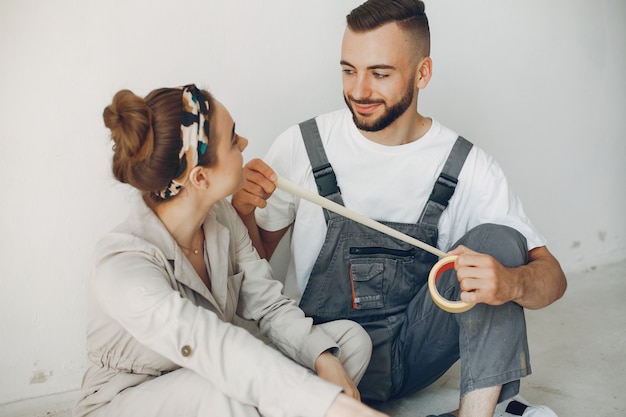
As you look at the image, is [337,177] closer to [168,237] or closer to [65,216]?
[168,237]

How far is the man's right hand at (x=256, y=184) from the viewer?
1.79 metres

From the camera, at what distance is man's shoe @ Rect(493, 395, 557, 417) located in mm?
1803

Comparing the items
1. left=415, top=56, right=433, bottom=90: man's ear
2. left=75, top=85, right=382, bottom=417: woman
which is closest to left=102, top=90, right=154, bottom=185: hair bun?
left=75, top=85, right=382, bottom=417: woman

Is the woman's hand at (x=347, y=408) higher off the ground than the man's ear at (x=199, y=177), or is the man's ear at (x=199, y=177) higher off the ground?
the man's ear at (x=199, y=177)

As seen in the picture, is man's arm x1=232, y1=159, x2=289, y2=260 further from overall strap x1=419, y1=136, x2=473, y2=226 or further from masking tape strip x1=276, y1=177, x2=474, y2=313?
overall strap x1=419, y1=136, x2=473, y2=226

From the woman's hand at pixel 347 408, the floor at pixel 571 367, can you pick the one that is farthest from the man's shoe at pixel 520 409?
the woman's hand at pixel 347 408

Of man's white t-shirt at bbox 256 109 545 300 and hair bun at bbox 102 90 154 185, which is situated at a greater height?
hair bun at bbox 102 90 154 185

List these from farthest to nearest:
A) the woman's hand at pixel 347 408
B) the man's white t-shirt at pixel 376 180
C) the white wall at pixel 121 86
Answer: the man's white t-shirt at pixel 376 180 → the white wall at pixel 121 86 → the woman's hand at pixel 347 408

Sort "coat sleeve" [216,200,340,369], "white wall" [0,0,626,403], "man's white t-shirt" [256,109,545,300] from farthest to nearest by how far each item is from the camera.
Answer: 1. "man's white t-shirt" [256,109,545,300]
2. "white wall" [0,0,626,403]
3. "coat sleeve" [216,200,340,369]

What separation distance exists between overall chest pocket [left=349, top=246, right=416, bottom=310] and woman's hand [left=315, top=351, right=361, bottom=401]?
340 mm

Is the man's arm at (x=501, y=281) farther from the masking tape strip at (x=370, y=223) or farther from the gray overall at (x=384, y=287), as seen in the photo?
the gray overall at (x=384, y=287)

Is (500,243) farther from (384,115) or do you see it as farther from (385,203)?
(384,115)

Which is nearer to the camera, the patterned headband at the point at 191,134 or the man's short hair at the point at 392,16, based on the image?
the patterned headband at the point at 191,134

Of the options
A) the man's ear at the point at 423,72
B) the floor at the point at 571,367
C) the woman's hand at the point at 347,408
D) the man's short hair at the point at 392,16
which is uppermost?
the man's short hair at the point at 392,16
